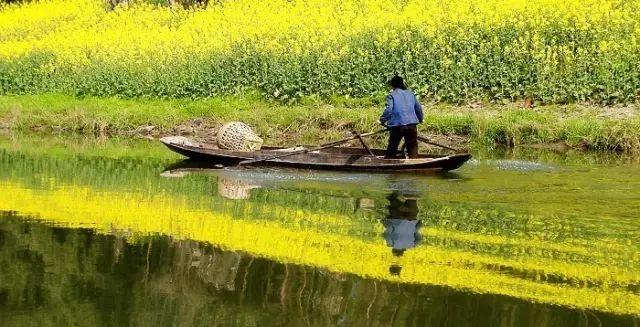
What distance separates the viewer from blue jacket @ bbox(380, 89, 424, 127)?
1566cm

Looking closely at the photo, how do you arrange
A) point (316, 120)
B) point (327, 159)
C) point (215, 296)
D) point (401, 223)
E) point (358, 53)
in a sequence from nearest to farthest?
point (215, 296)
point (401, 223)
point (327, 159)
point (316, 120)
point (358, 53)

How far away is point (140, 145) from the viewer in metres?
21.1

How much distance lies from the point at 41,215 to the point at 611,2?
16.1 m

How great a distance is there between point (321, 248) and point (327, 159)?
671cm

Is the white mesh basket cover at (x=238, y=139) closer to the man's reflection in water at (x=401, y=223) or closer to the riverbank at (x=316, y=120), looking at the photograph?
the riverbank at (x=316, y=120)

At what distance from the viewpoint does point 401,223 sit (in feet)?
35.7

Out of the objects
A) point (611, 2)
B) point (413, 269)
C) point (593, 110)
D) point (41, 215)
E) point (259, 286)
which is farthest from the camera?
point (611, 2)

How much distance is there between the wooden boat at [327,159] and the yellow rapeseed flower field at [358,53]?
6.33 m

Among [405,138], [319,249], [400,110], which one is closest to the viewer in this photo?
[319,249]

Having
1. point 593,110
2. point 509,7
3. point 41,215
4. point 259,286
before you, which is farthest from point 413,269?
point 509,7

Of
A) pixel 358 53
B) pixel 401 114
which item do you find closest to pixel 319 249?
pixel 401 114

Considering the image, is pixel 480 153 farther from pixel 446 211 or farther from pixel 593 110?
pixel 446 211

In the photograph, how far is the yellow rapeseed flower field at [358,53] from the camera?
22062mm

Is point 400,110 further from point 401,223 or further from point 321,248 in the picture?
point 321,248
